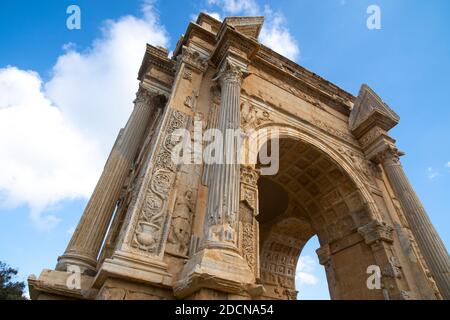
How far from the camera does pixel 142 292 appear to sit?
14.6 feet

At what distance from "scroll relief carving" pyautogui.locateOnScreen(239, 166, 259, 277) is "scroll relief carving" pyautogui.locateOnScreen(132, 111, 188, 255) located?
162 centimetres

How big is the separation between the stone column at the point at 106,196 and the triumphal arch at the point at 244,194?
0.10 ft

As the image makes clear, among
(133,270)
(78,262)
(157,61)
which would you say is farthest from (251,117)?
(78,262)

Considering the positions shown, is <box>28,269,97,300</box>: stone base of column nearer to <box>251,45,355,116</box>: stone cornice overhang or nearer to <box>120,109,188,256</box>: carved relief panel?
<box>120,109,188,256</box>: carved relief panel

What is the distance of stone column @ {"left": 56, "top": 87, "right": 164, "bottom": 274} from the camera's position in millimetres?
5887

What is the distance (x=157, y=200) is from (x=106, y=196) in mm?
2063

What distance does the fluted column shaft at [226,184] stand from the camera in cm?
491

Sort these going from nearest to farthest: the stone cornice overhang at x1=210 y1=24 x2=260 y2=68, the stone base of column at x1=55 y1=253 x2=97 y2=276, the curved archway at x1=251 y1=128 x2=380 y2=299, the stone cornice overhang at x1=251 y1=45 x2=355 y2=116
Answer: the stone base of column at x1=55 y1=253 x2=97 y2=276
the stone cornice overhang at x1=210 y1=24 x2=260 y2=68
the curved archway at x1=251 y1=128 x2=380 y2=299
the stone cornice overhang at x1=251 y1=45 x2=355 y2=116

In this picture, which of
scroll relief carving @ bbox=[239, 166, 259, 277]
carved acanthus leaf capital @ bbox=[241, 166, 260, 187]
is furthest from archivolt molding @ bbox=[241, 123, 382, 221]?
scroll relief carving @ bbox=[239, 166, 259, 277]

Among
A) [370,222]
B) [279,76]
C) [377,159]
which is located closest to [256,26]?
[279,76]

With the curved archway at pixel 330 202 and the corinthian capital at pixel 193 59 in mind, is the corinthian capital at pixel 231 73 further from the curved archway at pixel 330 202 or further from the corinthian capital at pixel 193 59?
the curved archway at pixel 330 202

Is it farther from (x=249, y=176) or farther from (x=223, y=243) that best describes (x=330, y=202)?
(x=223, y=243)

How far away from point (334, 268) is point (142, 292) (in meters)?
7.50

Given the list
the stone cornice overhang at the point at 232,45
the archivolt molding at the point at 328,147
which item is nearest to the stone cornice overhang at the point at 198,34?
the stone cornice overhang at the point at 232,45
